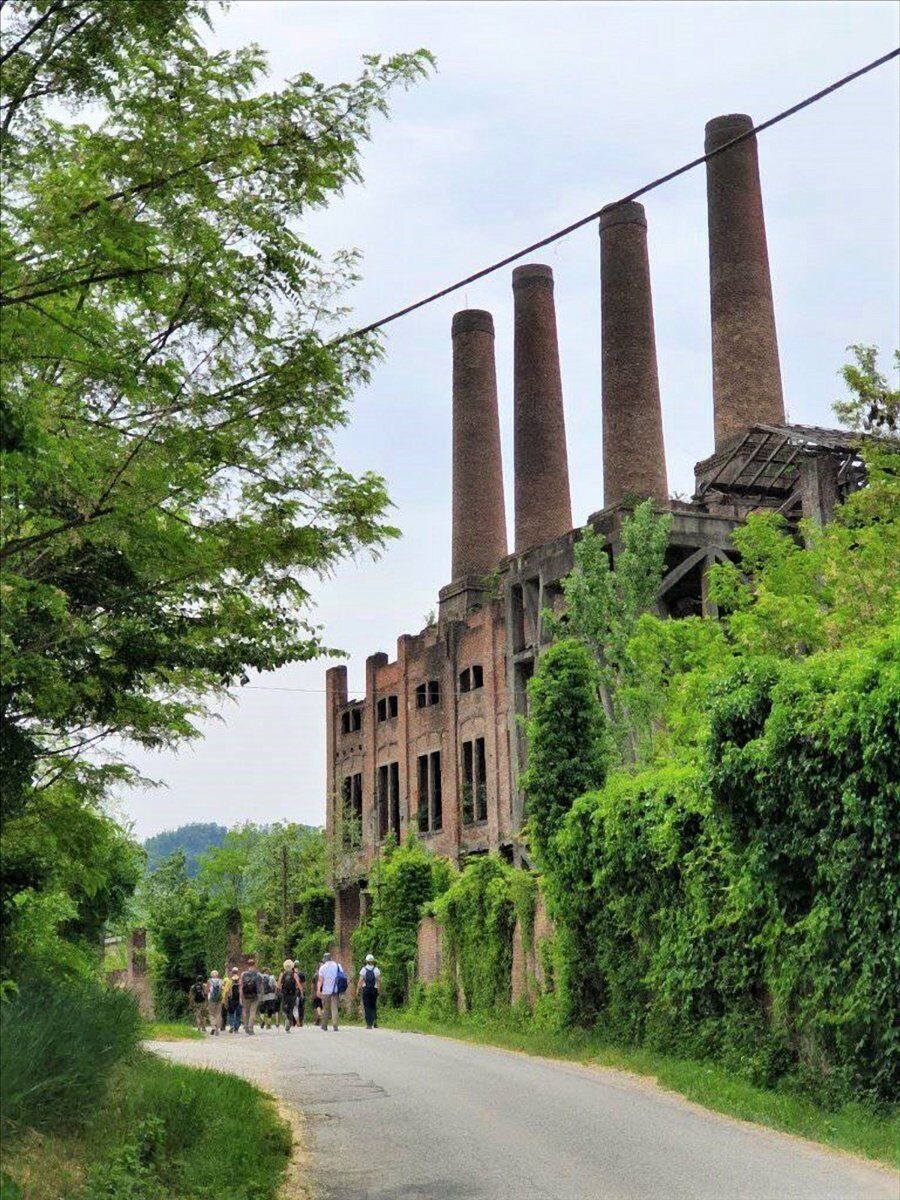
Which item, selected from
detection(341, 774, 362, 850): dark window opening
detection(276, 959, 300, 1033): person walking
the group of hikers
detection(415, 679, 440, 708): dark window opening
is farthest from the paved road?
detection(341, 774, 362, 850): dark window opening

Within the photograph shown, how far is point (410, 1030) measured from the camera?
98.4 feet

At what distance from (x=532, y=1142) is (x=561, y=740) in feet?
42.1

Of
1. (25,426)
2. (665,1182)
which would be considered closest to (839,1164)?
(665,1182)

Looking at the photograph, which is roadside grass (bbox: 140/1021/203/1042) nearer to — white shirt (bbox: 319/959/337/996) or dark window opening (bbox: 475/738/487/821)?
white shirt (bbox: 319/959/337/996)

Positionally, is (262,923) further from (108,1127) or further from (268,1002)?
(108,1127)

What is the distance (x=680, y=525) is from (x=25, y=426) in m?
33.0

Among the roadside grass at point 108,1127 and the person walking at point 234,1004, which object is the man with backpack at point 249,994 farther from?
the roadside grass at point 108,1127

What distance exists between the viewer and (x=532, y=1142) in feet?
37.1

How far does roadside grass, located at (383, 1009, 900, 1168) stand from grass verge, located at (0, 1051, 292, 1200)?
440 cm

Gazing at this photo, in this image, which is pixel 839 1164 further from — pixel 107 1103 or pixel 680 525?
pixel 680 525

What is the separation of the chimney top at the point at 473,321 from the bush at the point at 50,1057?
50695 millimetres

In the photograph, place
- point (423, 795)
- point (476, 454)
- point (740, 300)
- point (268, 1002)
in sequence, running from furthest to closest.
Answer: point (476, 454) < point (423, 795) < point (740, 300) < point (268, 1002)

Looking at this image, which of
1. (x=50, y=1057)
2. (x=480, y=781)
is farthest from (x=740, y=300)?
(x=50, y=1057)

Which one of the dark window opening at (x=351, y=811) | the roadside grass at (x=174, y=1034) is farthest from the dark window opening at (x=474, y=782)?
the roadside grass at (x=174, y=1034)
